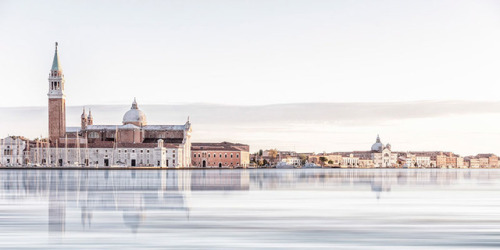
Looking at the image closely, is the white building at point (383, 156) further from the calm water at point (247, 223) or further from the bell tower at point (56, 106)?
the calm water at point (247, 223)

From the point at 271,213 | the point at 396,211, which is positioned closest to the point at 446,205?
the point at 396,211

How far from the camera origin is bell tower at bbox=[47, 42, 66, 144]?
8962 cm

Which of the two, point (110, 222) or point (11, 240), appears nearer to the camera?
point (11, 240)

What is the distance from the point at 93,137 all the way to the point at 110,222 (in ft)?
278

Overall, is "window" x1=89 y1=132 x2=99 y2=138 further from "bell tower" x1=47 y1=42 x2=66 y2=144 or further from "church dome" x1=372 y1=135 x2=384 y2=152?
"church dome" x1=372 y1=135 x2=384 y2=152

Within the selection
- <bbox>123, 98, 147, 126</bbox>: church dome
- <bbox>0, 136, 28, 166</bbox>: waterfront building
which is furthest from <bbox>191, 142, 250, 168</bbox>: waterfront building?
<bbox>0, 136, 28, 166</bbox>: waterfront building

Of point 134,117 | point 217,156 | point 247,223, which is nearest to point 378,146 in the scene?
point 217,156

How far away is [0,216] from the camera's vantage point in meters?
14.5

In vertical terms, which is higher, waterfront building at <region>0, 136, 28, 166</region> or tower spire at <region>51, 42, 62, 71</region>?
tower spire at <region>51, 42, 62, 71</region>

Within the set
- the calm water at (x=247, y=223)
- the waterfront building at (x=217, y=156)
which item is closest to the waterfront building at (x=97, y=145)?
the waterfront building at (x=217, y=156)

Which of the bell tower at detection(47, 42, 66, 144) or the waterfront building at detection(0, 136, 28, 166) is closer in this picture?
the bell tower at detection(47, 42, 66, 144)

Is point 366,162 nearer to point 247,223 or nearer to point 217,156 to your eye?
point 217,156

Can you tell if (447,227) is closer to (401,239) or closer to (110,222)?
(401,239)

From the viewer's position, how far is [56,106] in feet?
294
